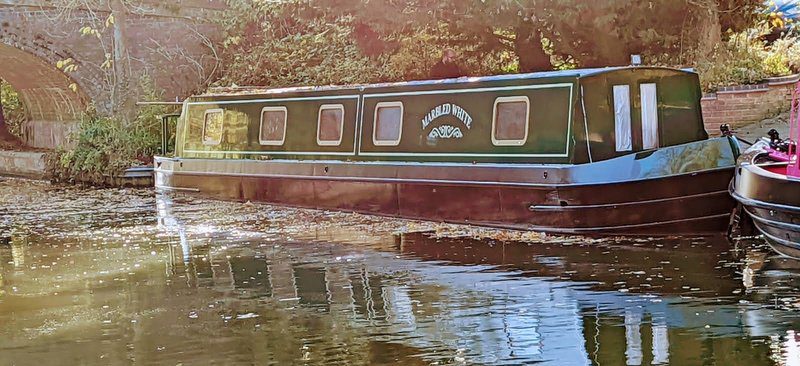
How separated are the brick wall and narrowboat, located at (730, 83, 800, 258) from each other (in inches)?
132

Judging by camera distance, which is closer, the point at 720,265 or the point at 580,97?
the point at 720,265

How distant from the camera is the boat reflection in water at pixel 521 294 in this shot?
5168mm

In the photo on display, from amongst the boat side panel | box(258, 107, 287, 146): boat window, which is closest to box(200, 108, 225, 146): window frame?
box(258, 107, 287, 146): boat window

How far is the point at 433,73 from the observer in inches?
627

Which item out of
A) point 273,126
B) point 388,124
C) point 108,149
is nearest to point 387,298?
point 388,124

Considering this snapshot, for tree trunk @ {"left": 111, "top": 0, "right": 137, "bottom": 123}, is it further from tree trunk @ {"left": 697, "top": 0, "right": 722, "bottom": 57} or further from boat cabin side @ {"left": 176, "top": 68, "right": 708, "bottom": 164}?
tree trunk @ {"left": 697, "top": 0, "right": 722, "bottom": 57}

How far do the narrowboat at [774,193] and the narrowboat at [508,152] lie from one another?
0.50 metres

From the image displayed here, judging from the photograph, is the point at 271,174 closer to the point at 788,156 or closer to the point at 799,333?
the point at 788,156

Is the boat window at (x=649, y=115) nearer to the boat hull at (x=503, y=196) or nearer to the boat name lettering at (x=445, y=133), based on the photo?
the boat hull at (x=503, y=196)

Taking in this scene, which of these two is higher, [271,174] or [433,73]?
[433,73]

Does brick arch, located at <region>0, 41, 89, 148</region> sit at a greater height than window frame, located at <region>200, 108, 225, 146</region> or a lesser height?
greater

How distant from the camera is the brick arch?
18388mm

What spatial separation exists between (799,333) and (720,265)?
2.02 meters

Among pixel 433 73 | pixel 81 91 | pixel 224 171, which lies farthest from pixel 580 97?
pixel 81 91
